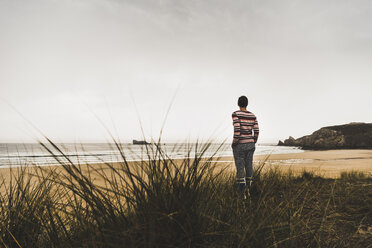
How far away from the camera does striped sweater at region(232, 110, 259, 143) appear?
405 centimetres

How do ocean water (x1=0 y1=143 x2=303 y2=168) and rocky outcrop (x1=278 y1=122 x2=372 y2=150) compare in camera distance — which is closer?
ocean water (x1=0 y1=143 x2=303 y2=168)

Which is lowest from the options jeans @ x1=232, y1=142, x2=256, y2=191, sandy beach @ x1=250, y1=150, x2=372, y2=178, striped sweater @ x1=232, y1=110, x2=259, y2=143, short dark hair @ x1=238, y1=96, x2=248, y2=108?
sandy beach @ x1=250, y1=150, x2=372, y2=178

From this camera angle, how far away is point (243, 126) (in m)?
4.09

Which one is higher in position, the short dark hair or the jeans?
the short dark hair

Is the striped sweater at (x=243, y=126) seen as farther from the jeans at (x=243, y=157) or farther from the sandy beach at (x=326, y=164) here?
the sandy beach at (x=326, y=164)

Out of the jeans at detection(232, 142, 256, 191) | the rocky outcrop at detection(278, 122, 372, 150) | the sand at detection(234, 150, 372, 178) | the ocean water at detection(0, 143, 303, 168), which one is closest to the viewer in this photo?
the ocean water at detection(0, 143, 303, 168)

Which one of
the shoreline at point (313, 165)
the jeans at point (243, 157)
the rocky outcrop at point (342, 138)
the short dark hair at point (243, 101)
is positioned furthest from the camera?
the rocky outcrop at point (342, 138)

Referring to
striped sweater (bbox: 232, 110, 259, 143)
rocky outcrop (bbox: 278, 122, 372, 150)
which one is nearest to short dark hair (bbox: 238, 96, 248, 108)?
striped sweater (bbox: 232, 110, 259, 143)

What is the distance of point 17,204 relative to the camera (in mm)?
1985

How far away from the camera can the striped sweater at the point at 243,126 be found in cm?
405

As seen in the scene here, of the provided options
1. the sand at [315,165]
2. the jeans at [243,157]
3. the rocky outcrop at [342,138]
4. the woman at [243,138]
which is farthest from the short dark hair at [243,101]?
the rocky outcrop at [342,138]

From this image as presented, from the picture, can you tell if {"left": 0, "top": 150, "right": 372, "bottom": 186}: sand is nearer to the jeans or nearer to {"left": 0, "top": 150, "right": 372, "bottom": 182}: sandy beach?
{"left": 0, "top": 150, "right": 372, "bottom": 182}: sandy beach

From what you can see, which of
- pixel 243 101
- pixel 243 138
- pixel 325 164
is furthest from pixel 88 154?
pixel 325 164

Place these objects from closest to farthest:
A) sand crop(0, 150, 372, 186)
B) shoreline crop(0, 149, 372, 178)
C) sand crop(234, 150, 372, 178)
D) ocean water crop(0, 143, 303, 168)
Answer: ocean water crop(0, 143, 303, 168) → shoreline crop(0, 149, 372, 178) → sand crop(0, 150, 372, 186) → sand crop(234, 150, 372, 178)
